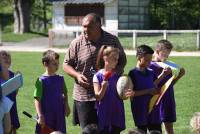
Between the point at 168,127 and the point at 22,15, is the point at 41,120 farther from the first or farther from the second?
the point at 22,15

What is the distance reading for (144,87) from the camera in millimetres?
7207

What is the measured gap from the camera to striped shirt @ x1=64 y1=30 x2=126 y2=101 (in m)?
6.87

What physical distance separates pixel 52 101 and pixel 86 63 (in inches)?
29.7

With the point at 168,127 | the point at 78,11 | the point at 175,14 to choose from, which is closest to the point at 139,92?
the point at 168,127

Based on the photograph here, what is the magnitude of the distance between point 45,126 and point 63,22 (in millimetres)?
42298

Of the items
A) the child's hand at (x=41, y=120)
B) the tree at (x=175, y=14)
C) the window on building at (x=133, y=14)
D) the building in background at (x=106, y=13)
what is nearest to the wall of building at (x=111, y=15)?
the building in background at (x=106, y=13)

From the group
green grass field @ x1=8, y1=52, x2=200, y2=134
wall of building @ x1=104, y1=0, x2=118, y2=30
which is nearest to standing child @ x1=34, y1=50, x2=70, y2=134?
green grass field @ x1=8, y1=52, x2=200, y2=134

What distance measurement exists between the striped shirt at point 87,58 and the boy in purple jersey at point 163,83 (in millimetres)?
1064

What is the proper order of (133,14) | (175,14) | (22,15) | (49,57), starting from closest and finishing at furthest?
(49,57) → (175,14) → (133,14) → (22,15)

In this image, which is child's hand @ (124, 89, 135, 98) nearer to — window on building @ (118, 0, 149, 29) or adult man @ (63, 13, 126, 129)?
adult man @ (63, 13, 126, 129)

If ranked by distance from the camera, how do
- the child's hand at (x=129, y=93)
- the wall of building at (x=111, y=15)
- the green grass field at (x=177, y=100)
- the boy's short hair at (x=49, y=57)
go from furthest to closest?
the wall of building at (x=111, y=15), the green grass field at (x=177, y=100), the boy's short hair at (x=49, y=57), the child's hand at (x=129, y=93)

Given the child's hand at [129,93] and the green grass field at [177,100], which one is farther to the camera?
the green grass field at [177,100]

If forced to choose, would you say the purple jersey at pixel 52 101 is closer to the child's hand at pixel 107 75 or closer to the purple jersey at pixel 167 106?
the child's hand at pixel 107 75

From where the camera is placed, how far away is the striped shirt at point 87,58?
6.87 metres
